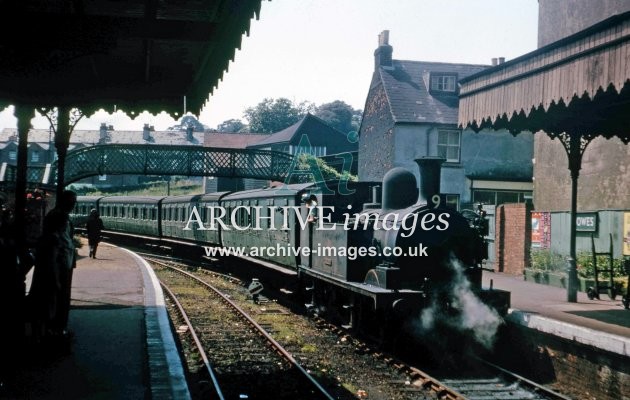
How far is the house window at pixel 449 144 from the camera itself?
2864 cm

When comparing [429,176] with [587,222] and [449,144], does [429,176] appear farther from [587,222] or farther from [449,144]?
[449,144]

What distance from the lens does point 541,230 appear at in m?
17.2

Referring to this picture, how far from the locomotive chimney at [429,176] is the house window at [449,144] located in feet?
65.0

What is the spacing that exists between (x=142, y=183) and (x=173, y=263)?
157 feet

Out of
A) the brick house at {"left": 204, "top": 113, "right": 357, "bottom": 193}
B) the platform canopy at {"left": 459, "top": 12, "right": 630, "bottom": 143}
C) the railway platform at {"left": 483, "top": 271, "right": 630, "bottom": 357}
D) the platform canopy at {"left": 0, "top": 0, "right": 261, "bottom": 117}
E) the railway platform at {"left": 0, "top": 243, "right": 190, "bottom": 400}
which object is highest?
the brick house at {"left": 204, "top": 113, "right": 357, "bottom": 193}

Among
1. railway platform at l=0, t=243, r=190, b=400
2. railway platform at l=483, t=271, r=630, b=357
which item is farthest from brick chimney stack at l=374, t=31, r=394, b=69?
railway platform at l=0, t=243, r=190, b=400

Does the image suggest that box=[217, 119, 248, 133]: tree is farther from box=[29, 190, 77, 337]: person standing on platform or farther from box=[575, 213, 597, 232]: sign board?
box=[29, 190, 77, 337]: person standing on platform

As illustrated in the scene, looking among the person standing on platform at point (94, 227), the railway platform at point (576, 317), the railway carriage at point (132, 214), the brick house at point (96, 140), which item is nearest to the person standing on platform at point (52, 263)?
the railway platform at point (576, 317)

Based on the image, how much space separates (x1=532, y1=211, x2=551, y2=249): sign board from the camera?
1697 centimetres

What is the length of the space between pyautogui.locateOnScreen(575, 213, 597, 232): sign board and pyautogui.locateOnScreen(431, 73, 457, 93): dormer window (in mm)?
15483

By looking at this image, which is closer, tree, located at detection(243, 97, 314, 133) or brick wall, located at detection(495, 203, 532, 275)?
brick wall, located at detection(495, 203, 532, 275)

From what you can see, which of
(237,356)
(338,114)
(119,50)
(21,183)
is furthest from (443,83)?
(338,114)

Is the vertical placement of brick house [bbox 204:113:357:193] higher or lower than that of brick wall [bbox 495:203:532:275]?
higher

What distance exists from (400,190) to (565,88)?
2.74 metres
